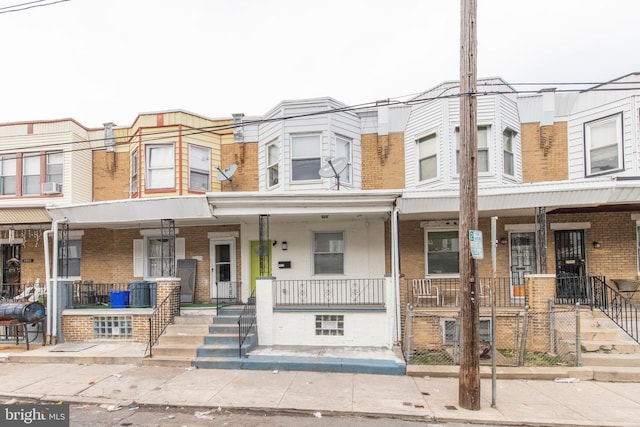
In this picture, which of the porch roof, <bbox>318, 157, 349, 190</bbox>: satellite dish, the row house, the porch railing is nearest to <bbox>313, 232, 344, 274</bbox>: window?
the row house

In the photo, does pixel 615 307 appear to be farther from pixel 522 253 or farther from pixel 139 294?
pixel 139 294

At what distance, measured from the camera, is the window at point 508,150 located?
38.7ft

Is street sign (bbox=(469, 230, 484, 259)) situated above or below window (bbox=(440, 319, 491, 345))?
above

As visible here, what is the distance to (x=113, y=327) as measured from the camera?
35.2 ft

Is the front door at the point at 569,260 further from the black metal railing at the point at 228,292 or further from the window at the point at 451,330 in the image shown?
the black metal railing at the point at 228,292

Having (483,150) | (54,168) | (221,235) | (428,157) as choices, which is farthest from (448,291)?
(54,168)

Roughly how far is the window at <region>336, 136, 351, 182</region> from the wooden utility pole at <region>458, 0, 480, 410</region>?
6.06 meters

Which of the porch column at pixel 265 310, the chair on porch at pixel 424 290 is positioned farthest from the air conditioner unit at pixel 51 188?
the chair on porch at pixel 424 290

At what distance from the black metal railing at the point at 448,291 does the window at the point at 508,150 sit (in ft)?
10.9

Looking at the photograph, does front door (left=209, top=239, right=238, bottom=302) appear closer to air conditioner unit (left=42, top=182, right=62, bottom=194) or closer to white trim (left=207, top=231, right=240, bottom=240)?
white trim (left=207, top=231, right=240, bottom=240)

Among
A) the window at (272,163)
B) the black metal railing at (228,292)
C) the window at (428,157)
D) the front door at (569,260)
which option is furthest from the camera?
the window at (272,163)

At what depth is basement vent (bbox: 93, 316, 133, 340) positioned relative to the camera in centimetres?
1068

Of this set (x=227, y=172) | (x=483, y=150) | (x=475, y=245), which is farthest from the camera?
(x=227, y=172)

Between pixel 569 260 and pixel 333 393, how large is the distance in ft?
28.6
